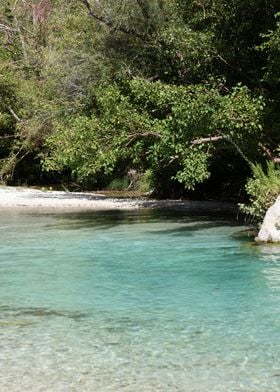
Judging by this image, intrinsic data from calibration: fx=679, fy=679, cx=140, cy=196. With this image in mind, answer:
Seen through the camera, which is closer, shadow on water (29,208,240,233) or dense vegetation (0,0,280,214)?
dense vegetation (0,0,280,214)

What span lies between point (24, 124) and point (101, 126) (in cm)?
1091

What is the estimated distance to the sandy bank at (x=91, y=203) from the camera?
22.4 m

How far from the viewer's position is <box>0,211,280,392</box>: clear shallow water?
19.5 ft

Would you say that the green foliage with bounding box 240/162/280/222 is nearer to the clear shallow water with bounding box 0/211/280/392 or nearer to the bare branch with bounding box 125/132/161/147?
the clear shallow water with bounding box 0/211/280/392

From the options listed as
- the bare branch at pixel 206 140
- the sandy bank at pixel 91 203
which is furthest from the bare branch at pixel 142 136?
the sandy bank at pixel 91 203

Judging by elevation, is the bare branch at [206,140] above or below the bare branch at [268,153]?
above

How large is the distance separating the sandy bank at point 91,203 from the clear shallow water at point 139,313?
7.18 metres

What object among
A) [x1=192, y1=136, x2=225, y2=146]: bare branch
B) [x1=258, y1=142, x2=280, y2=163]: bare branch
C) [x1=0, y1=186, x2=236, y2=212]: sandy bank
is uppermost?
[x1=192, y1=136, x2=225, y2=146]: bare branch

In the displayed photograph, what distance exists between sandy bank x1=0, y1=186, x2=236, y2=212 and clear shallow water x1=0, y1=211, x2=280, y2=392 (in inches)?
283

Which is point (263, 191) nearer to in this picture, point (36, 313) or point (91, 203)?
point (36, 313)

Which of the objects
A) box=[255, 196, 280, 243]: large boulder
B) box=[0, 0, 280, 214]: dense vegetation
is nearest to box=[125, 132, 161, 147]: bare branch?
box=[0, 0, 280, 214]: dense vegetation

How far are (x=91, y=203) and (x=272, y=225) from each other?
1192cm

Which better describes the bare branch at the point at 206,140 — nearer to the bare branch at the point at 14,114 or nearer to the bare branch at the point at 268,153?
the bare branch at the point at 268,153

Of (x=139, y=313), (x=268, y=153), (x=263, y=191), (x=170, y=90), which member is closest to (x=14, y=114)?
(x=170, y=90)
